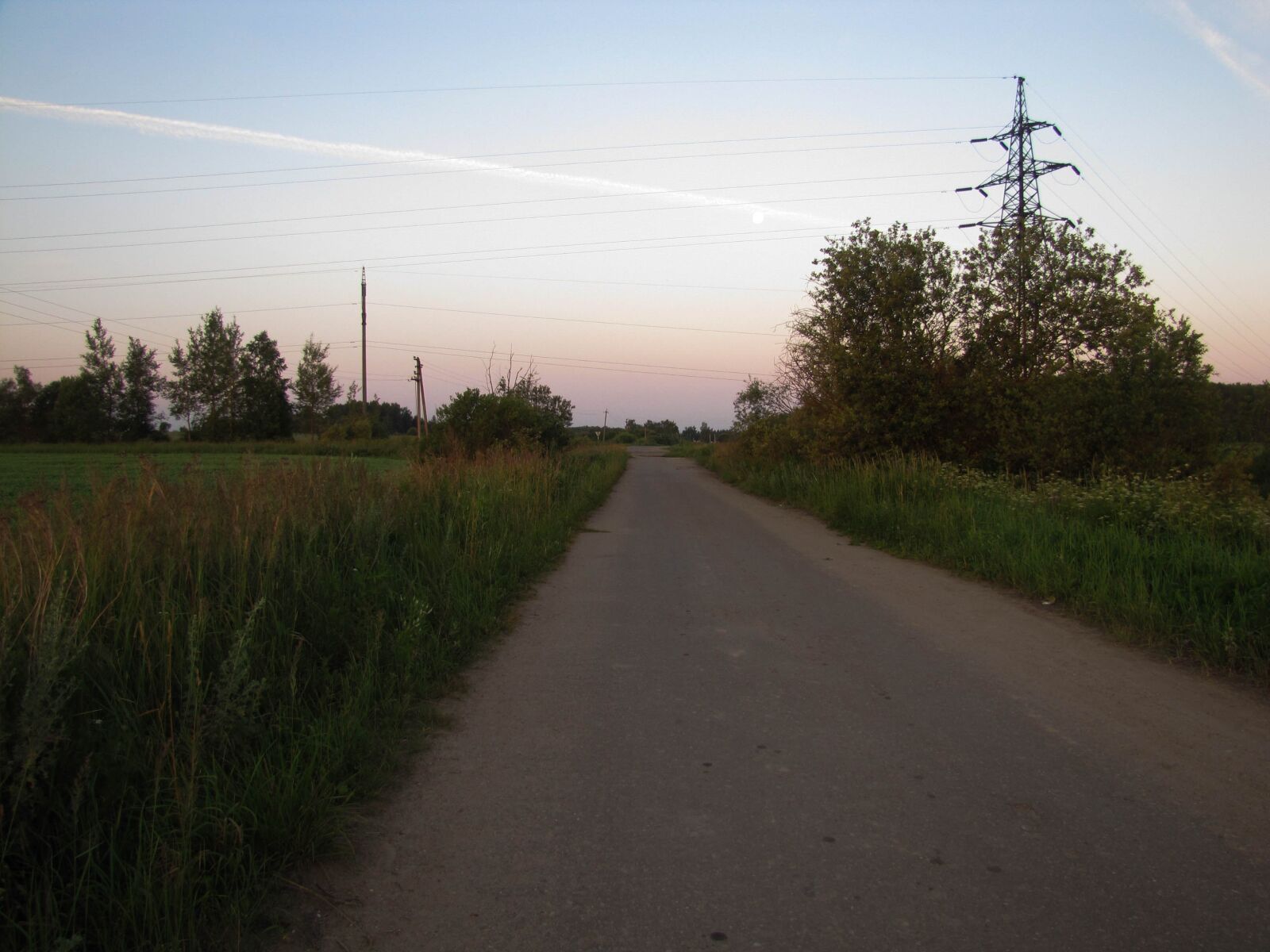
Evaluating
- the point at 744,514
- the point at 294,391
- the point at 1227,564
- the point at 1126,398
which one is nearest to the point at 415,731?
the point at 1227,564

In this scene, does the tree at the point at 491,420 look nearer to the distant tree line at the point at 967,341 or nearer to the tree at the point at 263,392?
the distant tree line at the point at 967,341

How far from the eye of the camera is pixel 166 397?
227 feet

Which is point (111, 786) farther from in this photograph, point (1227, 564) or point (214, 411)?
point (214, 411)

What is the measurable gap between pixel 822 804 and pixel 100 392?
254 ft

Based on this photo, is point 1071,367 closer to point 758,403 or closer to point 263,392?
point 758,403

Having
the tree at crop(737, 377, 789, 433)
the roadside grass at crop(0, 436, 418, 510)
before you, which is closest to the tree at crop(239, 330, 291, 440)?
the roadside grass at crop(0, 436, 418, 510)

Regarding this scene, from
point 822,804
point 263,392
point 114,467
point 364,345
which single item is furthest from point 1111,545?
point 263,392

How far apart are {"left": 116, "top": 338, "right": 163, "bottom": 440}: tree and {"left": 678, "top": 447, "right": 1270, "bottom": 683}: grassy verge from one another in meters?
69.9

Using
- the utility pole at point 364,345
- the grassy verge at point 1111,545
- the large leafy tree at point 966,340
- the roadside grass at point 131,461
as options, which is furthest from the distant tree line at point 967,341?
the utility pole at point 364,345

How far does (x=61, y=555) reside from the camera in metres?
4.08

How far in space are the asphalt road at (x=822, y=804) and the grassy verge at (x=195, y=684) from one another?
1.10 ft

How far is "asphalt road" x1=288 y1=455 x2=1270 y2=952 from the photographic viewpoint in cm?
258

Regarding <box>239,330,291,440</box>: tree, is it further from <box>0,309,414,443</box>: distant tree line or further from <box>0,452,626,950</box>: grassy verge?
<box>0,452,626,950</box>: grassy verge

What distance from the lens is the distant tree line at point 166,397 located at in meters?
63.1
